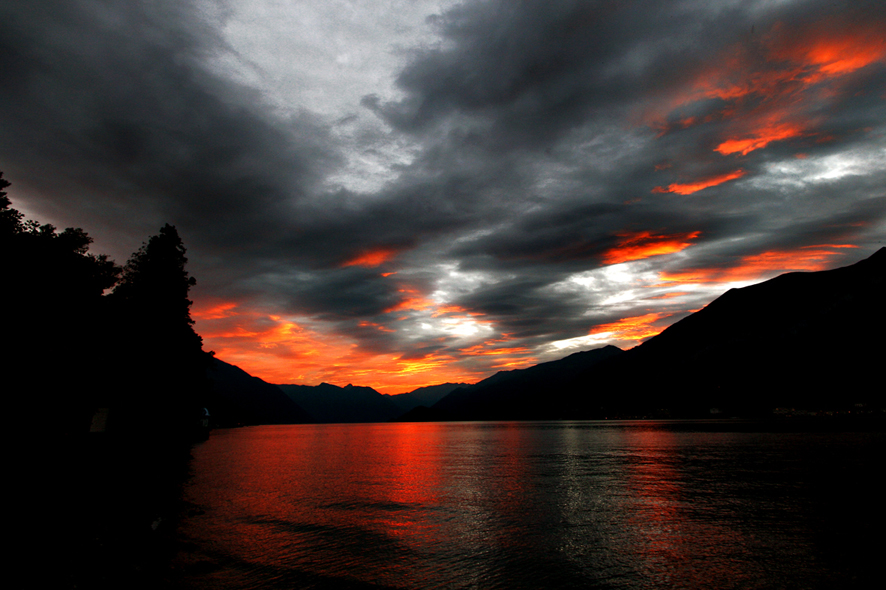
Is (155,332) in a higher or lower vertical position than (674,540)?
higher

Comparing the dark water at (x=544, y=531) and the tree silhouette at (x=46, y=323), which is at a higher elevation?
the tree silhouette at (x=46, y=323)

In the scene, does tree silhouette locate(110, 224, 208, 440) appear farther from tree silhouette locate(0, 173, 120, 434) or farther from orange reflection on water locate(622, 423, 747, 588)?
orange reflection on water locate(622, 423, 747, 588)

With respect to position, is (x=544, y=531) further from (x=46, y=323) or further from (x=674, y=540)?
(x=46, y=323)

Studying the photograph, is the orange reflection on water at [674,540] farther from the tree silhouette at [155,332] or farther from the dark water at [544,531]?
the tree silhouette at [155,332]

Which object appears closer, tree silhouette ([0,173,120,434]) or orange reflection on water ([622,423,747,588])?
orange reflection on water ([622,423,747,588])

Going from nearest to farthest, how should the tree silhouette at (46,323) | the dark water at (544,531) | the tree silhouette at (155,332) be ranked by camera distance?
1. the dark water at (544,531)
2. the tree silhouette at (46,323)
3. the tree silhouette at (155,332)

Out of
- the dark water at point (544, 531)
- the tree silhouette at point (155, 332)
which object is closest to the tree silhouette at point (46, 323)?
the dark water at point (544, 531)

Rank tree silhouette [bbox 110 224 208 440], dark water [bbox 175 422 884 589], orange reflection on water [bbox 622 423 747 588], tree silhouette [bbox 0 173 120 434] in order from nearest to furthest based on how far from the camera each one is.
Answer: orange reflection on water [bbox 622 423 747 588]
dark water [bbox 175 422 884 589]
tree silhouette [bbox 0 173 120 434]
tree silhouette [bbox 110 224 208 440]

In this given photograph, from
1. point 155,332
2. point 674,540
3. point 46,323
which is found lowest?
point 674,540

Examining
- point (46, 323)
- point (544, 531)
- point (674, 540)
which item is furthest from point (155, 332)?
point (674, 540)

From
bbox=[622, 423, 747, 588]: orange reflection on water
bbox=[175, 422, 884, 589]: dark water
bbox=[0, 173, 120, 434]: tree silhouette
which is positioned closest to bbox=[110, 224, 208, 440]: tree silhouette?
A: bbox=[0, 173, 120, 434]: tree silhouette

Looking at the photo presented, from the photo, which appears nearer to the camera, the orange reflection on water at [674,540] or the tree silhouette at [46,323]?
the orange reflection on water at [674,540]

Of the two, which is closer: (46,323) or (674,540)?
(674,540)

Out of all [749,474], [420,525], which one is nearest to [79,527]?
[420,525]
